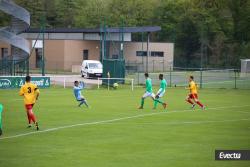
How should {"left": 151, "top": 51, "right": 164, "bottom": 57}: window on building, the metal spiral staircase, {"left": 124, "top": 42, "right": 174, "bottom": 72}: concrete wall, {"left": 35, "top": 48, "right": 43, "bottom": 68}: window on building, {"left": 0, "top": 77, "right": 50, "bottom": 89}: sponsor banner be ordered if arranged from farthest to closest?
{"left": 151, "top": 51, "right": 164, "bottom": 57}: window on building < {"left": 124, "top": 42, "right": 174, "bottom": 72}: concrete wall < {"left": 35, "top": 48, "right": 43, "bottom": 68}: window on building < the metal spiral staircase < {"left": 0, "top": 77, "right": 50, "bottom": 89}: sponsor banner

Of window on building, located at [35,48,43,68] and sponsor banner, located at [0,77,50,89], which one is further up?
window on building, located at [35,48,43,68]

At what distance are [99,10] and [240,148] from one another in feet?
273

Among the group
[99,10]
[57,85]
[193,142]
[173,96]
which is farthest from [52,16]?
[193,142]

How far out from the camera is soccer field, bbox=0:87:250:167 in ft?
51.5

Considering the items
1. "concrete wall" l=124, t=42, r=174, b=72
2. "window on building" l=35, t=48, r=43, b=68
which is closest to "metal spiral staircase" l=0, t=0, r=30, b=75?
"window on building" l=35, t=48, r=43, b=68

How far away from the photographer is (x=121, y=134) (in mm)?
20828

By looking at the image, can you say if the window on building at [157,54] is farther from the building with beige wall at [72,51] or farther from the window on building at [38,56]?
the window on building at [38,56]

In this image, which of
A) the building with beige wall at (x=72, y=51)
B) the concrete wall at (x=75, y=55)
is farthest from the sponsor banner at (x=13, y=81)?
the concrete wall at (x=75, y=55)

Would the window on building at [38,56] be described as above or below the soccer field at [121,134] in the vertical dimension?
above

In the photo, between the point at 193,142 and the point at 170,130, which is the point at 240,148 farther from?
the point at 170,130

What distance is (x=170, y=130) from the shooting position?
22.1m

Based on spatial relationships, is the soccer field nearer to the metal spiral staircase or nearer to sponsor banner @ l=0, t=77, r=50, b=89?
sponsor banner @ l=0, t=77, r=50, b=89

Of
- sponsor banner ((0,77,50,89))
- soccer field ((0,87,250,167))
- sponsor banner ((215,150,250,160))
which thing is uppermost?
sponsor banner ((0,77,50,89))

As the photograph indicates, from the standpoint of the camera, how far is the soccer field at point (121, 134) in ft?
51.5
